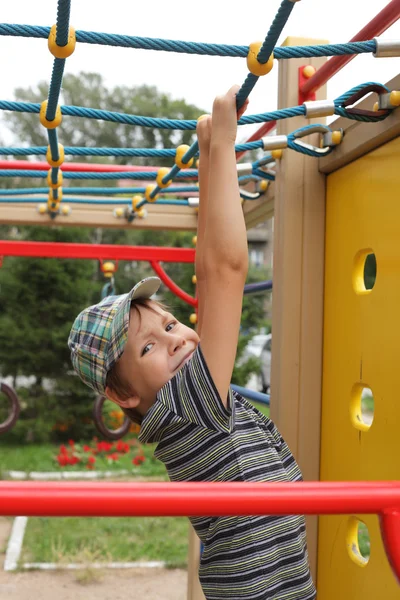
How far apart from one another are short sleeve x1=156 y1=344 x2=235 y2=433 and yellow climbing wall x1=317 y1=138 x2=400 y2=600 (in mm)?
304

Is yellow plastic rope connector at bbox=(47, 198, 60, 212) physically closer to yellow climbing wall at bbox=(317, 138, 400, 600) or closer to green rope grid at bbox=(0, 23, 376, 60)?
yellow climbing wall at bbox=(317, 138, 400, 600)

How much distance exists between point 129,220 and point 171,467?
4.08ft

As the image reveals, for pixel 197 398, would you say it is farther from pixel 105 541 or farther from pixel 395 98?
pixel 105 541

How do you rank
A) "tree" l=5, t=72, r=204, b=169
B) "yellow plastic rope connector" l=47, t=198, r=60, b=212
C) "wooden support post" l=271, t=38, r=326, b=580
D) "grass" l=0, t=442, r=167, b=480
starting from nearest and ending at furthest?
1. "wooden support post" l=271, t=38, r=326, b=580
2. "yellow plastic rope connector" l=47, t=198, r=60, b=212
3. "grass" l=0, t=442, r=167, b=480
4. "tree" l=5, t=72, r=204, b=169

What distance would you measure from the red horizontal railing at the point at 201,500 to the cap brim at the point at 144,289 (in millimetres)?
496

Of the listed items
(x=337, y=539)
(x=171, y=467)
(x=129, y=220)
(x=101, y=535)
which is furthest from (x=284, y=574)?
(x=101, y=535)

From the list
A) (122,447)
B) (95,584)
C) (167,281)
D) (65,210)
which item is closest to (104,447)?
(122,447)

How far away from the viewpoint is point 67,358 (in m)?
6.68

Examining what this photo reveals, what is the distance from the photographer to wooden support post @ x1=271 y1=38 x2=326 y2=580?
1375 millimetres

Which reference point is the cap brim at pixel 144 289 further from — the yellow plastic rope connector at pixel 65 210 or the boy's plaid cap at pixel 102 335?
the yellow plastic rope connector at pixel 65 210

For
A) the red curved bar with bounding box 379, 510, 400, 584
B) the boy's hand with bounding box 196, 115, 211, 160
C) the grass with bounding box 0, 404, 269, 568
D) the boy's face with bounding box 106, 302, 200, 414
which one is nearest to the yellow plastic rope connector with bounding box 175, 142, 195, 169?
the boy's hand with bounding box 196, 115, 211, 160

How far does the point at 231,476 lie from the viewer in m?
0.99

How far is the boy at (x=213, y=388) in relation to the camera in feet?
2.90

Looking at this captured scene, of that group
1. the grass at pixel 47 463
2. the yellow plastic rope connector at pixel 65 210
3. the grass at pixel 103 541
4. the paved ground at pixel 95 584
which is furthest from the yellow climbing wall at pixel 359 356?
the grass at pixel 47 463
